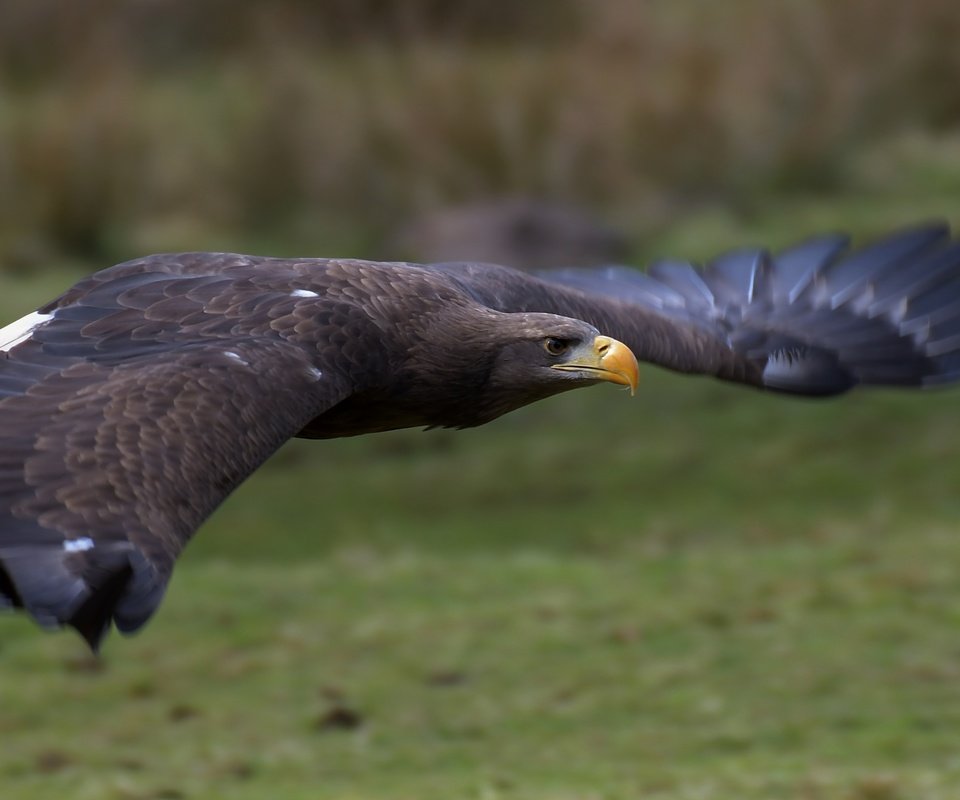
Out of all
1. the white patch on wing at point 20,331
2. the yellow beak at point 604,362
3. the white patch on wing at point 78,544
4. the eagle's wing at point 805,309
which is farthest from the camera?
the eagle's wing at point 805,309

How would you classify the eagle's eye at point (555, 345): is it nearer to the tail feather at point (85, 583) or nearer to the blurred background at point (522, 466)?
the blurred background at point (522, 466)

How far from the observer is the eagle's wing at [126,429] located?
16.4 feet

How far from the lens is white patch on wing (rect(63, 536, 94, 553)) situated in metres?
5.03

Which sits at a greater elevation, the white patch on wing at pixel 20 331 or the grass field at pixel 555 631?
the white patch on wing at pixel 20 331

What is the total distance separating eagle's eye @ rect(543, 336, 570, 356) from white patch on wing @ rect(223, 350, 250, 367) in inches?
48.9

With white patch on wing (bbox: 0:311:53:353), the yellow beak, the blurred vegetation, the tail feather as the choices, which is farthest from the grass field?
the blurred vegetation

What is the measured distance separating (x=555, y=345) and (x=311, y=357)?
3.31ft

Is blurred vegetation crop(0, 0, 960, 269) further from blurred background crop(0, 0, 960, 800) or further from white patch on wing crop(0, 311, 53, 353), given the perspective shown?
white patch on wing crop(0, 311, 53, 353)

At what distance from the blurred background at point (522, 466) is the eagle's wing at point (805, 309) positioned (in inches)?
58.3

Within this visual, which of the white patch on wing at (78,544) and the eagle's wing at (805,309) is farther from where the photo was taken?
the eagle's wing at (805,309)

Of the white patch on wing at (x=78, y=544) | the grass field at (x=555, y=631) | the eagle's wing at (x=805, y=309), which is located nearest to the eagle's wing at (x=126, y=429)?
the white patch on wing at (x=78, y=544)

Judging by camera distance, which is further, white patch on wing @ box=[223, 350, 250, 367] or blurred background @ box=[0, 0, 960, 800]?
blurred background @ box=[0, 0, 960, 800]

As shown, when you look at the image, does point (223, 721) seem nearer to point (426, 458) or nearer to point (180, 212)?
point (426, 458)

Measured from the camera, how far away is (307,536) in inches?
481
